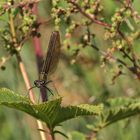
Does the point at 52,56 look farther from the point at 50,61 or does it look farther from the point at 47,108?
the point at 47,108

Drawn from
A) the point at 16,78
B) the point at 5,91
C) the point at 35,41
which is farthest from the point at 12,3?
the point at 16,78

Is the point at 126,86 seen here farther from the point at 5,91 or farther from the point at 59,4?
the point at 5,91

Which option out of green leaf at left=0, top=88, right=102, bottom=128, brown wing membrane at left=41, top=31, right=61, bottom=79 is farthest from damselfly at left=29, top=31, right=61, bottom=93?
green leaf at left=0, top=88, right=102, bottom=128

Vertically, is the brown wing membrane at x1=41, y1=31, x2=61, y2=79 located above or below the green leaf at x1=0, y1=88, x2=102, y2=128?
above

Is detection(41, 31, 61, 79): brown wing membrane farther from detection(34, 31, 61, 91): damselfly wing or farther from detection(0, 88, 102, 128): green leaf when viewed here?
detection(0, 88, 102, 128): green leaf

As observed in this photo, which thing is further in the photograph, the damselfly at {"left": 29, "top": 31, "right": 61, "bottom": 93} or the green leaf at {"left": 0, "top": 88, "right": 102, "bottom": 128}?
the damselfly at {"left": 29, "top": 31, "right": 61, "bottom": 93}

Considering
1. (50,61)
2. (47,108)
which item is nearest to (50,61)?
(50,61)
